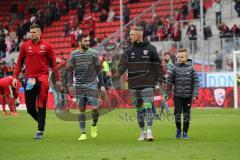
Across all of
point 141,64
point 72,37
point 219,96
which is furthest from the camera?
point 72,37

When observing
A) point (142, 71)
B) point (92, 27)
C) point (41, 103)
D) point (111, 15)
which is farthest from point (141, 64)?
point (111, 15)

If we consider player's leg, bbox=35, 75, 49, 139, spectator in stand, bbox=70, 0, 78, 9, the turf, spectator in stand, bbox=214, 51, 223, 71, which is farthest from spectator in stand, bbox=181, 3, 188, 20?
player's leg, bbox=35, 75, 49, 139

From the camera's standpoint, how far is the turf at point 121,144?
39.4 feet

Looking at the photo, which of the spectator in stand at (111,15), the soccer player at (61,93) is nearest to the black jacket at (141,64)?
the soccer player at (61,93)

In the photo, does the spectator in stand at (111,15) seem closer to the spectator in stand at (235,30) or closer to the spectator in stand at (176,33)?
the spectator in stand at (176,33)

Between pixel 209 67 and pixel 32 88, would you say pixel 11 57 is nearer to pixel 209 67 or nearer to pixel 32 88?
pixel 209 67

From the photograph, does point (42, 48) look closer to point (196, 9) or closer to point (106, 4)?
point (196, 9)

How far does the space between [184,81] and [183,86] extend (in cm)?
11

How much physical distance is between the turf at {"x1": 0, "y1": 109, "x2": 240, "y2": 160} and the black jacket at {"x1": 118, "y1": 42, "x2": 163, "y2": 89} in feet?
3.96

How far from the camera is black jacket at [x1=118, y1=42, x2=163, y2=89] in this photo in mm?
15198

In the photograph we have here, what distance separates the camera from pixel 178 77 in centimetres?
1568

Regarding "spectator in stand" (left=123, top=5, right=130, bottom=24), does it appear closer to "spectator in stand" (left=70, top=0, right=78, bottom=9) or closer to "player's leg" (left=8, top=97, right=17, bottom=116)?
"spectator in stand" (left=70, top=0, right=78, bottom=9)

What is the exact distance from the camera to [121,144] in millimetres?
14250

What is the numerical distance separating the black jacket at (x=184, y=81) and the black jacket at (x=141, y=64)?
0.51m
